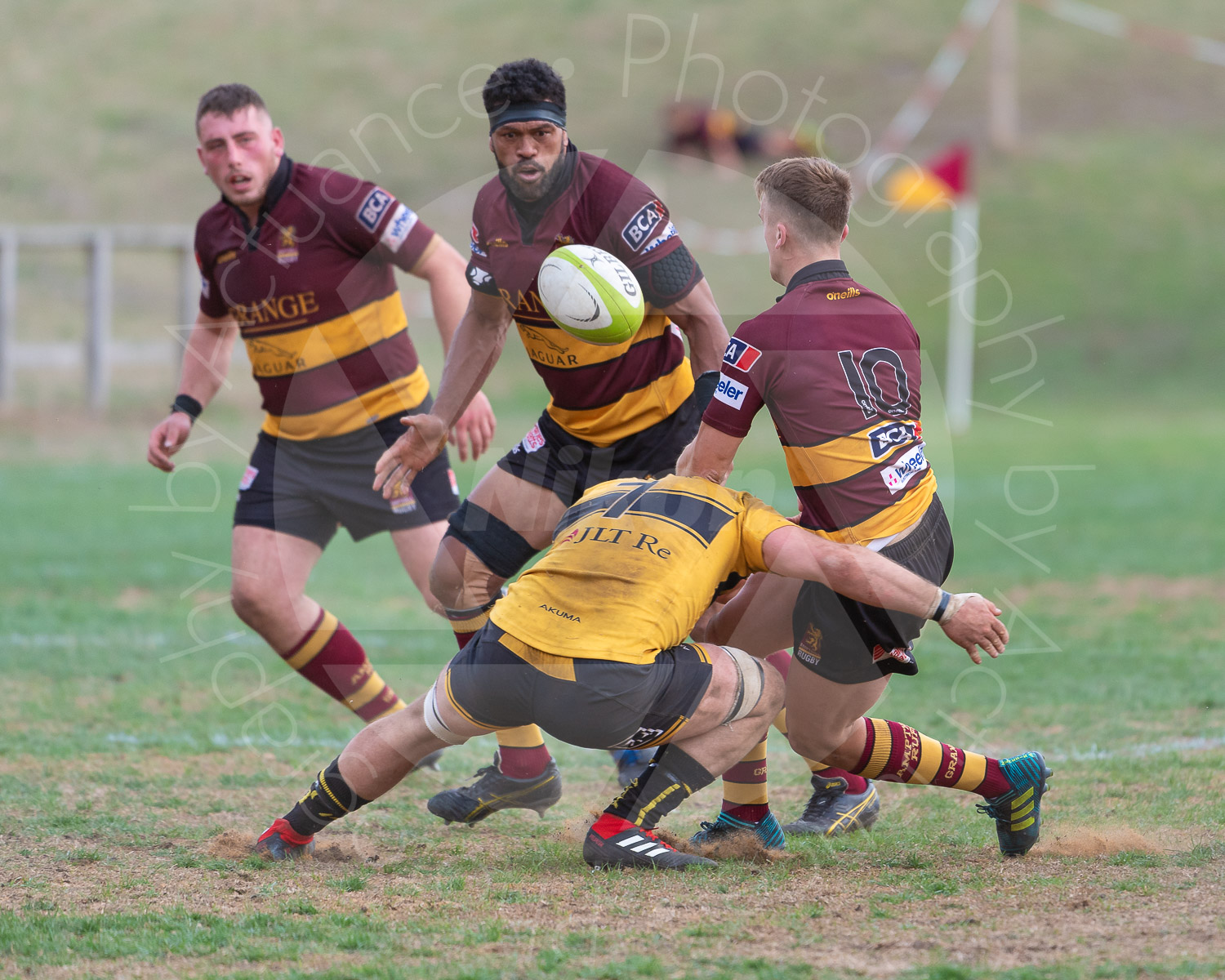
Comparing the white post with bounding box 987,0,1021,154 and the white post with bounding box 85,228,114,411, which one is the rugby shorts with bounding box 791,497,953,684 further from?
the white post with bounding box 987,0,1021,154

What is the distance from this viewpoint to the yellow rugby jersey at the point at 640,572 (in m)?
4.01

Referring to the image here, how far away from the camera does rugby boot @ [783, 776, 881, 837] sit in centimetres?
474

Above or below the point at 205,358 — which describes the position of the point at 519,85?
above

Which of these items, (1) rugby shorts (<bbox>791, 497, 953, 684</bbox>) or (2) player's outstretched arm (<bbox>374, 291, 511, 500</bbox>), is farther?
(2) player's outstretched arm (<bbox>374, 291, 511, 500</bbox>)

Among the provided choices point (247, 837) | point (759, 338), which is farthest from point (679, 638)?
point (247, 837)

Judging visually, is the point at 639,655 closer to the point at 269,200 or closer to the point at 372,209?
the point at 372,209

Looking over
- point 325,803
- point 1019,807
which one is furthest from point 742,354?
point 325,803

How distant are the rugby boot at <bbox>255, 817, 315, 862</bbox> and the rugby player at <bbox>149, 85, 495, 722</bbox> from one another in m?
1.35

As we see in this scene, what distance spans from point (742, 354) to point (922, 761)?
1.41 m

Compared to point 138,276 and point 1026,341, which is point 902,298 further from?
point 138,276

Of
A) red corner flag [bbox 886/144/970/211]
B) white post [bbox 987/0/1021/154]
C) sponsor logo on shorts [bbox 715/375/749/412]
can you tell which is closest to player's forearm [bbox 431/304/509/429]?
sponsor logo on shorts [bbox 715/375/749/412]

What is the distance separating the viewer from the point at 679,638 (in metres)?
4.12

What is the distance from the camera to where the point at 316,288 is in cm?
571

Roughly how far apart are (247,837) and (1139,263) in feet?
79.4
